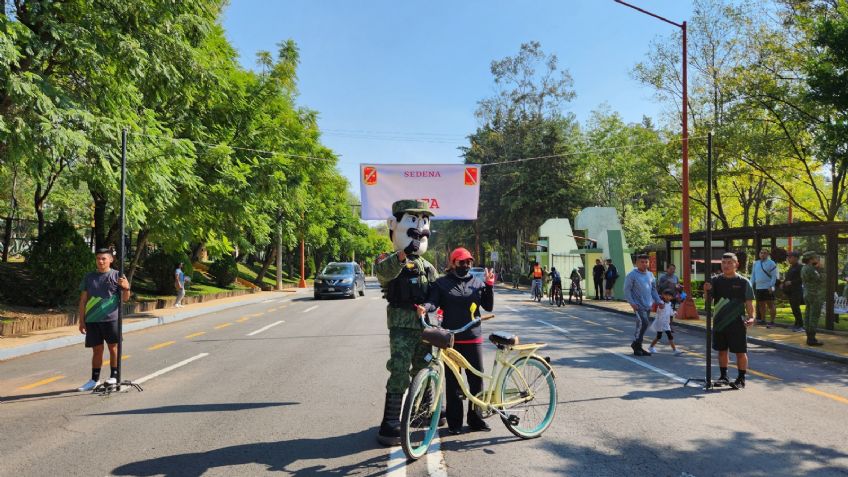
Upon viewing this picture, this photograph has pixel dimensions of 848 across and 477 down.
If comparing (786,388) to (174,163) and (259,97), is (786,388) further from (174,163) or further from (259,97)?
(259,97)

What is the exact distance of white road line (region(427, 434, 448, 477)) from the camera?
13.5 ft

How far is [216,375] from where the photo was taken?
26.7 ft

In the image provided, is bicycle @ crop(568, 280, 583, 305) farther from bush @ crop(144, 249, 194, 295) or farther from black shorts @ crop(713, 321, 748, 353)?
bush @ crop(144, 249, 194, 295)

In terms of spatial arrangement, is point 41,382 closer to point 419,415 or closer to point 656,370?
point 419,415

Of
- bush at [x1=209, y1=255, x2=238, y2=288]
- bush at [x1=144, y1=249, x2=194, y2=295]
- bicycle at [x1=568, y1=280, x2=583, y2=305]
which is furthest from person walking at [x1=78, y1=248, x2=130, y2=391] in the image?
bush at [x1=209, y1=255, x2=238, y2=288]

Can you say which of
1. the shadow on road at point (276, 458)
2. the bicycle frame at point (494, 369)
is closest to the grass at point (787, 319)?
the bicycle frame at point (494, 369)

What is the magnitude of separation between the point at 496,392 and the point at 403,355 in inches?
33.7

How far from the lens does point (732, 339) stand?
290 inches

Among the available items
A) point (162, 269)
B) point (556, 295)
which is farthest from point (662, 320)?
point (162, 269)

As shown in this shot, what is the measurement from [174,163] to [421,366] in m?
12.0

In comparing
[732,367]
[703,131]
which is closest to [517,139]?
[703,131]

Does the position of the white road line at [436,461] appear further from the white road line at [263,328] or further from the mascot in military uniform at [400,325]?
the white road line at [263,328]

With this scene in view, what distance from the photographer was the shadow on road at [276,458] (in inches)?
164

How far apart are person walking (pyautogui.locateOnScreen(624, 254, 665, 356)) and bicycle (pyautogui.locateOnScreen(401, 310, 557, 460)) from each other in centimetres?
524
